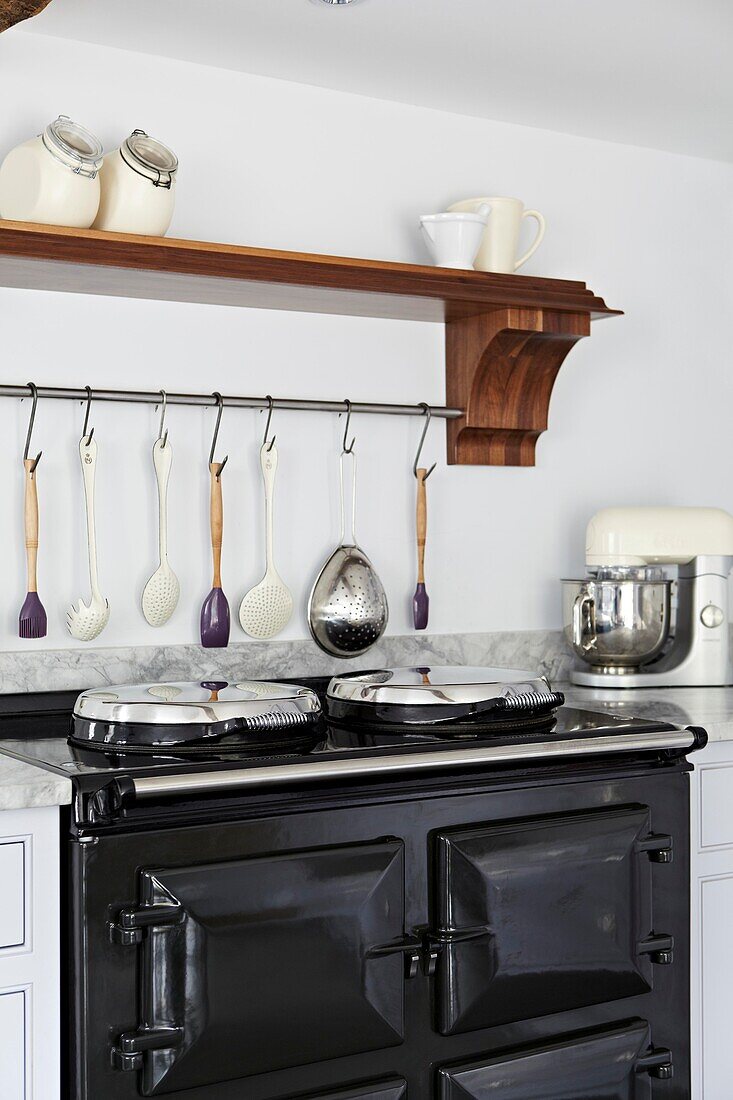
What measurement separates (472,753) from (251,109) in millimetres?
1331

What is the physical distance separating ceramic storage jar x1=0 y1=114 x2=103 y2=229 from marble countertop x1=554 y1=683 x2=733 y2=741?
1.26 meters

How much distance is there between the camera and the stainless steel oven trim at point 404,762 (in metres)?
1.60

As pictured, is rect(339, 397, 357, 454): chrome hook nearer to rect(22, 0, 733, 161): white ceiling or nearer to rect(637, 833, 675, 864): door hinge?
rect(22, 0, 733, 161): white ceiling

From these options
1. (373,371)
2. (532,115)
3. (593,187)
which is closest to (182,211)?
(373,371)

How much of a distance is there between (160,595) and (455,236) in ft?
2.87

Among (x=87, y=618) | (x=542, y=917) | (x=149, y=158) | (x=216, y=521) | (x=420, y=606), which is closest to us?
(x=542, y=917)

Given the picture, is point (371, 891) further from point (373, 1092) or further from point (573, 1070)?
point (573, 1070)

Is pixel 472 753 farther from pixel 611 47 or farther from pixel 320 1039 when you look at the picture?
pixel 611 47

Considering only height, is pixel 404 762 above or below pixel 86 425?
below

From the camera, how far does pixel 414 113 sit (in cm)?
256

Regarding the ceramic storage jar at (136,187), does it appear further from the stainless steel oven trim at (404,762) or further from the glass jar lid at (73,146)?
the stainless steel oven trim at (404,762)

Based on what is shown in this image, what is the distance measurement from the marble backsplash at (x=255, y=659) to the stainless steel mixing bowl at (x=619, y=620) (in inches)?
5.3

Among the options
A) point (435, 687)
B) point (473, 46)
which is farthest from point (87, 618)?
point (473, 46)

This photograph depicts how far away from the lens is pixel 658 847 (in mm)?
1969
